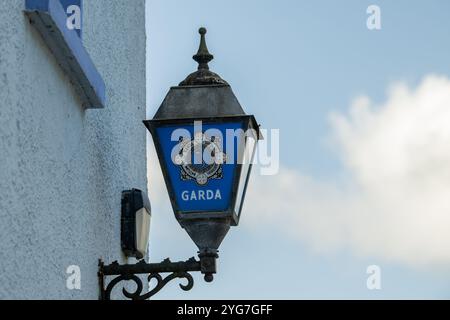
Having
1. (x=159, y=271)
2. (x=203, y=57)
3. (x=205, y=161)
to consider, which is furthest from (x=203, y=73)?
(x=159, y=271)

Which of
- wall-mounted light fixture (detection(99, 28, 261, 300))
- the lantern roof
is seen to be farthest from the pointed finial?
wall-mounted light fixture (detection(99, 28, 261, 300))

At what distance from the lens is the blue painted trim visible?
Result: 429 cm

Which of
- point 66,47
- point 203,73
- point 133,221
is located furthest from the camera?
point 133,221

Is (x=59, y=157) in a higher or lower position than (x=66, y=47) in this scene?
lower

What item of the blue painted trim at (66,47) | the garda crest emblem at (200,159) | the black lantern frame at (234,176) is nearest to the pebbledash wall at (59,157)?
→ the blue painted trim at (66,47)

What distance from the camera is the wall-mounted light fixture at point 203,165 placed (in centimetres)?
528

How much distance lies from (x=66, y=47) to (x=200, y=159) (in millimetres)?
902

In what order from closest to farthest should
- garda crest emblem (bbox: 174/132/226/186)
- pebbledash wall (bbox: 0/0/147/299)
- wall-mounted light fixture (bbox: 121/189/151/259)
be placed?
pebbledash wall (bbox: 0/0/147/299), garda crest emblem (bbox: 174/132/226/186), wall-mounted light fixture (bbox: 121/189/151/259)

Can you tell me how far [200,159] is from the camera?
5.28 meters

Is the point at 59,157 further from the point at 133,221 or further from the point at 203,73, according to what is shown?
the point at 133,221

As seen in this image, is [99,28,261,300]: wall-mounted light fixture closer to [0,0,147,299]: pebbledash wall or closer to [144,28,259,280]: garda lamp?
[144,28,259,280]: garda lamp

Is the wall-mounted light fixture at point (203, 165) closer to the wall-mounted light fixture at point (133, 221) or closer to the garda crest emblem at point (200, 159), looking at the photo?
the garda crest emblem at point (200, 159)

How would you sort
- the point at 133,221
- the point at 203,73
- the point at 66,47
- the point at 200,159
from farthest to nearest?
the point at 133,221 → the point at 203,73 → the point at 200,159 → the point at 66,47

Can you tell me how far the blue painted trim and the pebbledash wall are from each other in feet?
0.11
